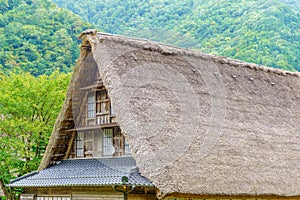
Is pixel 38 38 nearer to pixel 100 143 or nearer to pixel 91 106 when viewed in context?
pixel 91 106

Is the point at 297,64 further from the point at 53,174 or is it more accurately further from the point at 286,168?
the point at 53,174

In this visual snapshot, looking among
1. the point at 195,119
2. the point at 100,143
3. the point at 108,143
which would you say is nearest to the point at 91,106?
the point at 100,143

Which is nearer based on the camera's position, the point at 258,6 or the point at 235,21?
the point at 235,21

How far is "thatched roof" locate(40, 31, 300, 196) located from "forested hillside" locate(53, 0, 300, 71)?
86.4 inches

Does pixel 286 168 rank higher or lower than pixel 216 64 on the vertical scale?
lower

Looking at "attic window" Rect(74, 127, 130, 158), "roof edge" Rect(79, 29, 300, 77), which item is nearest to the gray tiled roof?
"attic window" Rect(74, 127, 130, 158)

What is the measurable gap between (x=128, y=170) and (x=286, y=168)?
4.01 metres

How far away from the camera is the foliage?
57.0 feet

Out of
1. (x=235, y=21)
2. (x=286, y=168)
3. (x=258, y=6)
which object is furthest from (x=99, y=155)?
(x=258, y=6)

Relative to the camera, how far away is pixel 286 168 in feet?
38.0

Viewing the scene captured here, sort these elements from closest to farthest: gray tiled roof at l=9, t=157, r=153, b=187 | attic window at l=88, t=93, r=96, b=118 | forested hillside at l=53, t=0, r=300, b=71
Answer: gray tiled roof at l=9, t=157, r=153, b=187, attic window at l=88, t=93, r=96, b=118, forested hillside at l=53, t=0, r=300, b=71

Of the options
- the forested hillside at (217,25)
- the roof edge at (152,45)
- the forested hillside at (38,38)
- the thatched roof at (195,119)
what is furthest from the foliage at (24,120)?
the forested hillside at (38,38)

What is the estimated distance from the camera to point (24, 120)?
1781 cm

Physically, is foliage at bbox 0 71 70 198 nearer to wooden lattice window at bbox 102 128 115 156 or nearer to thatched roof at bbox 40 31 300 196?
thatched roof at bbox 40 31 300 196
